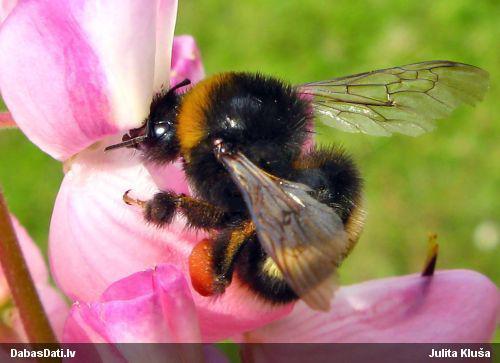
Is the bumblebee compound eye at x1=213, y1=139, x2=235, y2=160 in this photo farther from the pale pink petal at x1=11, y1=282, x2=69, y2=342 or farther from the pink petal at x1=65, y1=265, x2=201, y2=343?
the pale pink petal at x1=11, y1=282, x2=69, y2=342

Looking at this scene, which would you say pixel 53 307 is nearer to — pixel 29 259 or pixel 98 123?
pixel 29 259

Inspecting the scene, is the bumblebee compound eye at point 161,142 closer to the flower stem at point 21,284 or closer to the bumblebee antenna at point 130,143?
the bumblebee antenna at point 130,143

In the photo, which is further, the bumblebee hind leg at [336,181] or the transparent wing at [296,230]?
the bumblebee hind leg at [336,181]

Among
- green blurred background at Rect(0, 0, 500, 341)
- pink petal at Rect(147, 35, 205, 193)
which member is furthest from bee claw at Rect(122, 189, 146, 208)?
green blurred background at Rect(0, 0, 500, 341)

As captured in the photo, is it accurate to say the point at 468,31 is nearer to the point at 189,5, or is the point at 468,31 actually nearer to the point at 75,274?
the point at 189,5

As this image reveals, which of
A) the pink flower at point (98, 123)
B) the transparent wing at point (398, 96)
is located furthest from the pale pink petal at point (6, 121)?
the transparent wing at point (398, 96)

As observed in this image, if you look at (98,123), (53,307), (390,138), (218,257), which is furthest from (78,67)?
(390,138)
